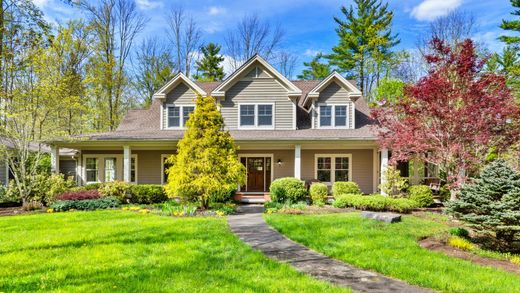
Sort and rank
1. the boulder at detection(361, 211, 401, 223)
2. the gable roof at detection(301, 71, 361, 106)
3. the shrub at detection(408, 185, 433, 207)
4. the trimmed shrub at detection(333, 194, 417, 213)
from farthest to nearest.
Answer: the gable roof at detection(301, 71, 361, 106) < the shrub at detection(408, 185, 433, 207) < the trimmed shrub at detection(333, 194, 417, 213) < the boulder at detection(361, 211, 401, 223)

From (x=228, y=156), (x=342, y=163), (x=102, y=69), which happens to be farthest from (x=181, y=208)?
(x=102, y=69)

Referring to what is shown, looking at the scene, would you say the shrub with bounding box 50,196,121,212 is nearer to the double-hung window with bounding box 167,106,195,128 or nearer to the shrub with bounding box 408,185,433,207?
the double-hung window with bounding box 167,106,195,128

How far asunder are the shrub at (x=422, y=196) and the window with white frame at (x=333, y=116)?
4662 mm

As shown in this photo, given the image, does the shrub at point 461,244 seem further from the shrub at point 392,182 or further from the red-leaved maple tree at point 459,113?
the shrub at point 392,182

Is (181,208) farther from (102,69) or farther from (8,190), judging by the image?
(102,69)

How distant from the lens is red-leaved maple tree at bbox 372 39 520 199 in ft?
30.1

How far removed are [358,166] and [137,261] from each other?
13510 mm

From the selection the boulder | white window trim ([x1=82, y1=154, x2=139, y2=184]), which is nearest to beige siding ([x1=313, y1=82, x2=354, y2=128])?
the boulder

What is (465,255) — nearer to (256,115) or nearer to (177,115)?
(256,115)

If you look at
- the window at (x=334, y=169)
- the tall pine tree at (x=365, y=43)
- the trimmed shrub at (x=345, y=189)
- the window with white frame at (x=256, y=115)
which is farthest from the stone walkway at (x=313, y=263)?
the tall pine tree at (x=365, y=43)

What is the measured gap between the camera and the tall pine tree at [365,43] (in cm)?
2859

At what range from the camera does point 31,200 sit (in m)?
12.6

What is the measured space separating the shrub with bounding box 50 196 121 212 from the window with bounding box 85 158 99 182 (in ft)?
17.7

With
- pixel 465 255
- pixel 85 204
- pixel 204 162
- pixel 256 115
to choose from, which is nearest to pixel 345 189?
pixel 256 115
